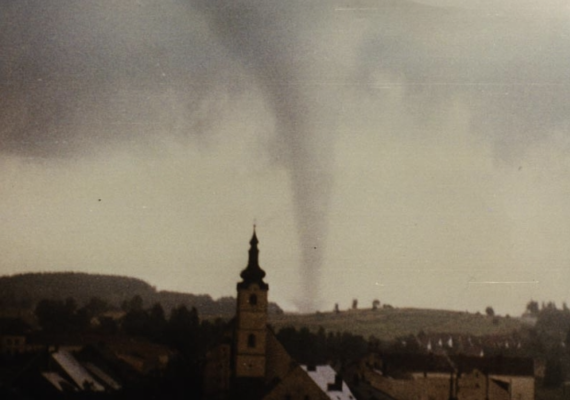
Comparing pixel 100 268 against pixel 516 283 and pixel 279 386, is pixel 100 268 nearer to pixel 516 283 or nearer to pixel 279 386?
pixel 279 386

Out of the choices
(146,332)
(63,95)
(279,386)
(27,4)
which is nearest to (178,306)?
(146,332)

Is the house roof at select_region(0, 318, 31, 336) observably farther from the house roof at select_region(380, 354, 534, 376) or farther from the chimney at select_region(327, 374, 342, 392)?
the house roof at select_region(380, 354, 534, 376)

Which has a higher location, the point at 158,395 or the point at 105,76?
the point at 105,76

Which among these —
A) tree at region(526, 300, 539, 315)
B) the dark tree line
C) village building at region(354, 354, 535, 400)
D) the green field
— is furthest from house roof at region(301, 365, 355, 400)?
tree at region(526, 300, 539, 315)

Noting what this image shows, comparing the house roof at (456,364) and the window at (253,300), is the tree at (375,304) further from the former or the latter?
the window at (253,300)

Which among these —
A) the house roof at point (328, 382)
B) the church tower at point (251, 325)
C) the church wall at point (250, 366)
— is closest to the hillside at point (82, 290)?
the church tower at point (251, 325)
